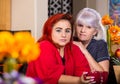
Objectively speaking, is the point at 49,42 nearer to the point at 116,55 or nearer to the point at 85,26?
the point at 85,26

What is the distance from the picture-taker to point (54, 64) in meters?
1.38

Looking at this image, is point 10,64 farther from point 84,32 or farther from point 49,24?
point 84,32

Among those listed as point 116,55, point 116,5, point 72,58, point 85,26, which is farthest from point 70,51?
point 116,5

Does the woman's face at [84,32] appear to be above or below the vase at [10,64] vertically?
above

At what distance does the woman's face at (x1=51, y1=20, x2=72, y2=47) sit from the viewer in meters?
1.42

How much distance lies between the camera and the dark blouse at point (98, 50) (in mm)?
1757

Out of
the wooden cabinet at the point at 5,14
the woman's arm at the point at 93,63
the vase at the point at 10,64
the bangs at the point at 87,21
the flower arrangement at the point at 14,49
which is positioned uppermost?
the wooden cabinet at the point at 5,14

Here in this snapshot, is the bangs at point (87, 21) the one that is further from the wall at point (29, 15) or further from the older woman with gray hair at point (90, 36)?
the wall at point (29, 15)

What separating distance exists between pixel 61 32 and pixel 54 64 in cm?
17

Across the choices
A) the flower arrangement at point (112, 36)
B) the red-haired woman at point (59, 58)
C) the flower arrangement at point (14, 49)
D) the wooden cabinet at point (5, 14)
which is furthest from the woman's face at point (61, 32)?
the wooden cabinet at point (5, 14)

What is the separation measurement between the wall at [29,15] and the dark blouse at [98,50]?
0.96 m

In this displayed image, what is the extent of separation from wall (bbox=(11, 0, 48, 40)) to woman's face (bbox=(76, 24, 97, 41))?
37.5 inches

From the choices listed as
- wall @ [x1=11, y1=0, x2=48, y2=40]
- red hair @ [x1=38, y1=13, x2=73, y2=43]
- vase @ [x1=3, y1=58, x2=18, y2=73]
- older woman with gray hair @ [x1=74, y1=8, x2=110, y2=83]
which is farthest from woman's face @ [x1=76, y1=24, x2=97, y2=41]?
vase @ [x1=3, y1=58, x2=18, y2=73]

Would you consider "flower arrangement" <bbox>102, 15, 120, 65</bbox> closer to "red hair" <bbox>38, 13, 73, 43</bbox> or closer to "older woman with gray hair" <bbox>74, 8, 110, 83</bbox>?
"older woman with gray hair" <bbox>74, 8, 110, 83</bbox>
